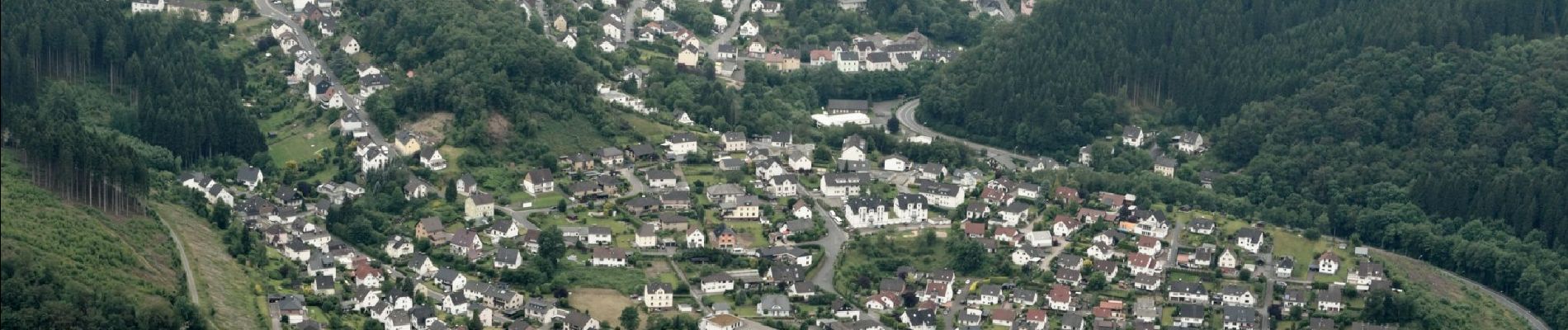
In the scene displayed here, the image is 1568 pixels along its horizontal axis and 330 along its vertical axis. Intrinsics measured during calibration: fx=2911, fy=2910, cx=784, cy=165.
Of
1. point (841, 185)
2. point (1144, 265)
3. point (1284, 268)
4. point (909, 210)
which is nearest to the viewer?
point (1144, 265)

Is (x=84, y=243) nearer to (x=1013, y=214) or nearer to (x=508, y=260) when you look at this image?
(x=508, y=260)

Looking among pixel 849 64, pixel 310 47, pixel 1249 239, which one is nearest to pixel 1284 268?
pixel 1249 239

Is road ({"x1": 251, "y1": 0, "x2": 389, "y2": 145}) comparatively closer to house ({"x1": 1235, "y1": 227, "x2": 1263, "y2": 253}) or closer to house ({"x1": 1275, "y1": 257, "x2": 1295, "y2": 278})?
house ({"x1": 1235, "y1": 227, "x2": 1263, "y2": 253})

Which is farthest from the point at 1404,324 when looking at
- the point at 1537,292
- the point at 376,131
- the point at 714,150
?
the point at 376,131

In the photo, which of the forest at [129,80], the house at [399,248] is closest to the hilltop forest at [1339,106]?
the house at [399,248]

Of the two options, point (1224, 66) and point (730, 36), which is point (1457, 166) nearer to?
point (1224, 66)

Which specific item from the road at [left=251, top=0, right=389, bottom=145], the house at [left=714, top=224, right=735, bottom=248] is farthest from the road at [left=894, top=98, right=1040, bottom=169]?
the road at [left=251, top=0, right=389, bottom=145]
